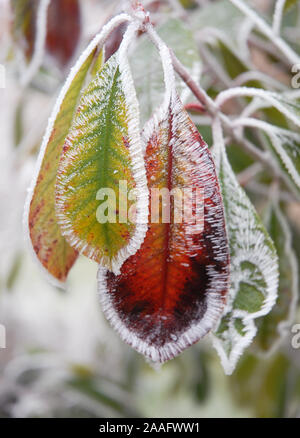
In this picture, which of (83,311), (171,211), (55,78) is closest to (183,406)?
(83,311)

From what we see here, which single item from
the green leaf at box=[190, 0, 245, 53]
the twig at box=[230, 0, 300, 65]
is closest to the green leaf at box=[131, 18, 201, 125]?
the twig at box=[230, 0, 300, 65]

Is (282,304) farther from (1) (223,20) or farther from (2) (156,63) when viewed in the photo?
(1) (223,20)

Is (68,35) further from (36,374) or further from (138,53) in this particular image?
(36,374)

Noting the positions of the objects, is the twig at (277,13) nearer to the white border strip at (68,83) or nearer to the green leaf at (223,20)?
the green leaf at (223,20)

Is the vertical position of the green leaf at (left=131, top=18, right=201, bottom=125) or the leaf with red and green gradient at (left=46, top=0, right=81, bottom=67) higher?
the leaf with red and green gradient at (left=46, top=0, right=81, bottom=67)

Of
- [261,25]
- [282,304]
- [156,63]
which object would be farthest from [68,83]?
[282,304]

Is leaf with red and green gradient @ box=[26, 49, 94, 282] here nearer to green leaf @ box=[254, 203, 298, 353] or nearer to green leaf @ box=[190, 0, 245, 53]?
green leaf @ box=[254, 203, 298, 353]
